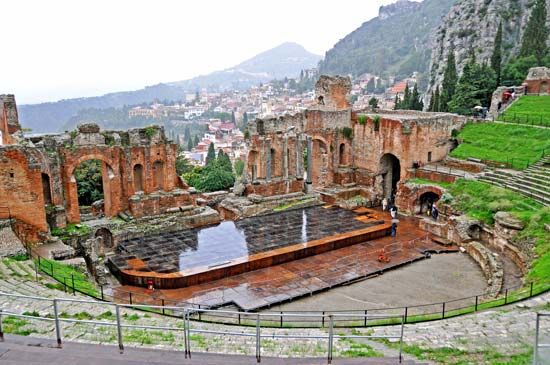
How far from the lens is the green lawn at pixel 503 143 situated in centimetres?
2772

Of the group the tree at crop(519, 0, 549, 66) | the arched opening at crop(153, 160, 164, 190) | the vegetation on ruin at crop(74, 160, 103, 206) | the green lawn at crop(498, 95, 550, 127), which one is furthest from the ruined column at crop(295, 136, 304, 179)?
the tree at crop(519, 0, 549, 66)

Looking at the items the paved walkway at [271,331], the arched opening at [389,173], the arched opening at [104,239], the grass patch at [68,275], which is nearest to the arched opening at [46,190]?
the arched opening at [104,239]

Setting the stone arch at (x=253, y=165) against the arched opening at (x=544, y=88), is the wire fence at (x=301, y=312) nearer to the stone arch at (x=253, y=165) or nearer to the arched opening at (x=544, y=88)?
the stone arch at (x=253, y=165)

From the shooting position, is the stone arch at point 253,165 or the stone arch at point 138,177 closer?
the stone arch at point 138,177

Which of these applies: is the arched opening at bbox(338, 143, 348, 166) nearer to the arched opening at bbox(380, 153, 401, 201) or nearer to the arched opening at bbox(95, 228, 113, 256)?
the arched opening at bbox(380, 153, 401, 201)

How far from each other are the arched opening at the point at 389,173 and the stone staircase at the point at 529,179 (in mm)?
6404

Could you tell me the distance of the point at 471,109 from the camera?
133 feet

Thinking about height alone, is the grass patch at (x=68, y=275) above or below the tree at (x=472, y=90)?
below

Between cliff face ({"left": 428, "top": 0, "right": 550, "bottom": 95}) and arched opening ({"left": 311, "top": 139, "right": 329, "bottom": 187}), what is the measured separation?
36523 mm

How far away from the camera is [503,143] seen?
29.7 m

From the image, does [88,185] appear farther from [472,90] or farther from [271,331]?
[472,90]

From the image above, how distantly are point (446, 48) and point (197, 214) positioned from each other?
5953cm

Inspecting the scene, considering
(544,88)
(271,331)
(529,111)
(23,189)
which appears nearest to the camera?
(271,331)

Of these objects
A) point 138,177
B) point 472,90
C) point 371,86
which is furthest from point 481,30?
point 371,86
